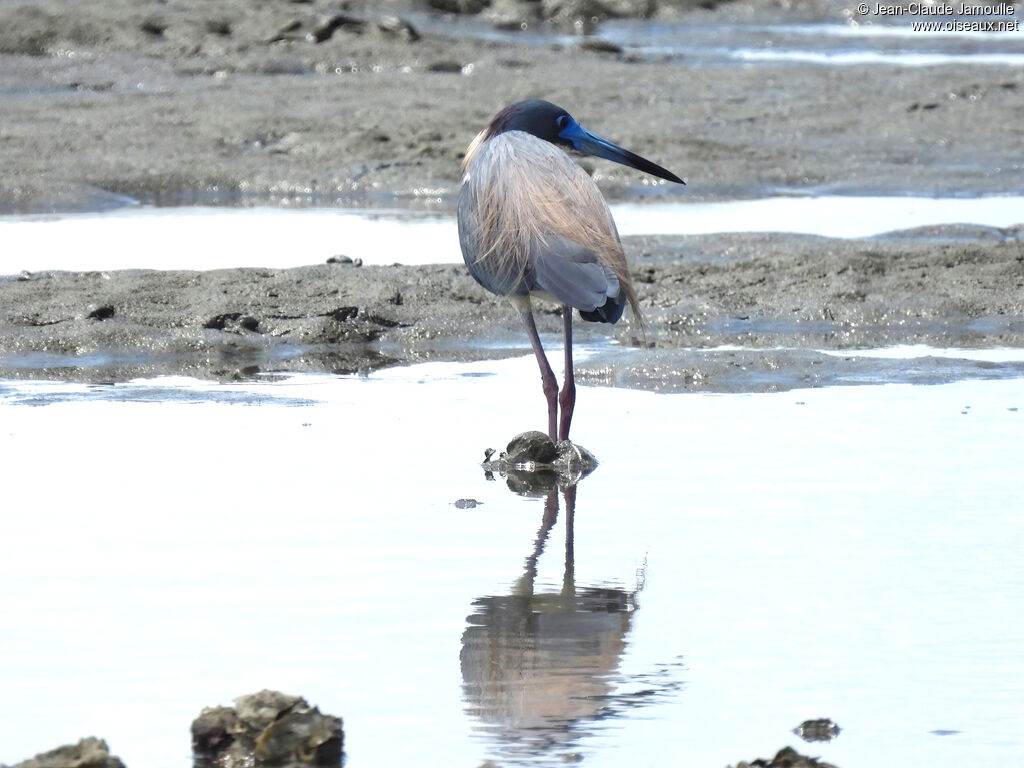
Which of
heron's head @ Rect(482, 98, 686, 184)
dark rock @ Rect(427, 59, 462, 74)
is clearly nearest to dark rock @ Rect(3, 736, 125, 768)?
heron's head @ Rect(482, 98, 686, 184)

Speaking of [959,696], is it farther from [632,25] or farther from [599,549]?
[632,25]

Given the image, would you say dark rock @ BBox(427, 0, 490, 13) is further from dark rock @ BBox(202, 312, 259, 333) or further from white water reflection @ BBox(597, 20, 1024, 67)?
dark rock @ BBox(202, 312, 259, 333)

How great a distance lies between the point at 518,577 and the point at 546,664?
0.75 m

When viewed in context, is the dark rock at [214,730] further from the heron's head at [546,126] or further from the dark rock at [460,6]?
the dark rock at [460,6]

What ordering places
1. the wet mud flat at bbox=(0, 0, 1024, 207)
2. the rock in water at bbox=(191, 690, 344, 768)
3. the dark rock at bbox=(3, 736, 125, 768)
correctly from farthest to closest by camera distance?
the wet mud flat at bbox=(0, 0, 1024, 207)
the rock in water at bbox=(191, 690, 344, 768)
the dark rock at bbox=(3, 736, 125, 768)

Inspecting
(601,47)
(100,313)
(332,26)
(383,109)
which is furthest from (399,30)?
(100,313)

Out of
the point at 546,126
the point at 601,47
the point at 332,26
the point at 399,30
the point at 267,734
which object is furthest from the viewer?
the point at 601,47

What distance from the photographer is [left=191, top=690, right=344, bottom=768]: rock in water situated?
3.38 metres

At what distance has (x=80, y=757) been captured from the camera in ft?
10.5

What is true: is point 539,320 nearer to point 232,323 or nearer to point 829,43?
point 232,323

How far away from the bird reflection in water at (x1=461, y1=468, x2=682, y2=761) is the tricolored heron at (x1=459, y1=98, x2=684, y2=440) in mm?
1410

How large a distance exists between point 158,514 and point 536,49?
17.8 meters

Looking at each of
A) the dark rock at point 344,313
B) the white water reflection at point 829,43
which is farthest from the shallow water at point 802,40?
A: the dark rock at point 344,313

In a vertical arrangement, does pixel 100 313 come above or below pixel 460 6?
below
